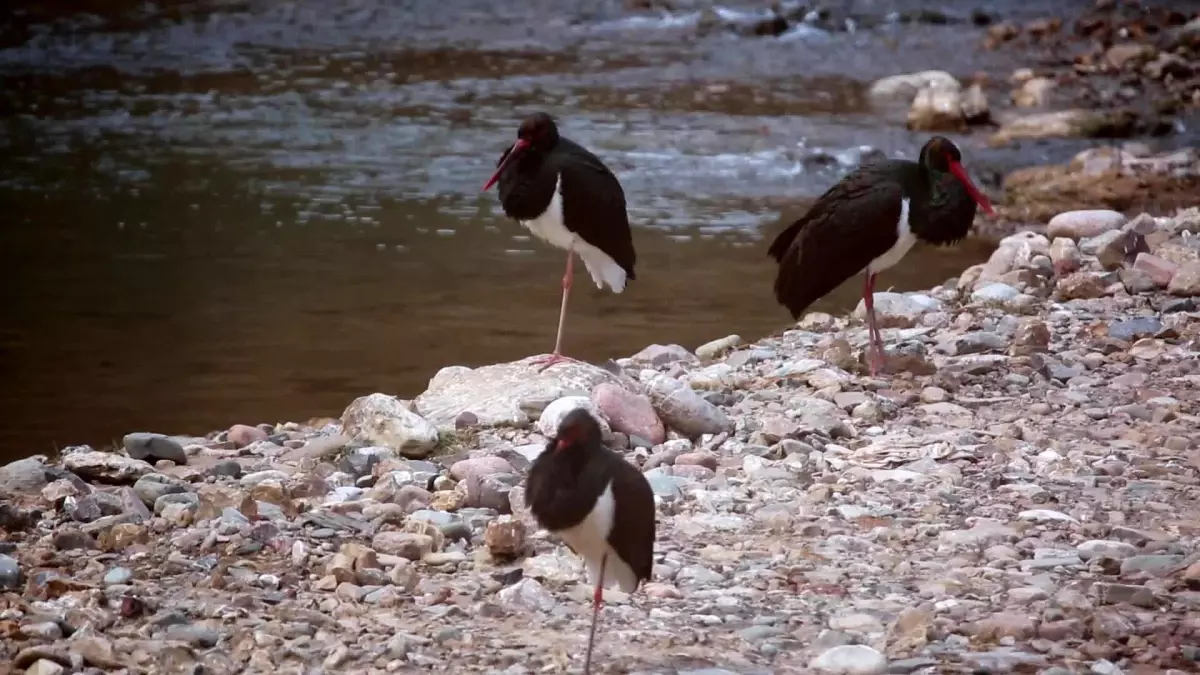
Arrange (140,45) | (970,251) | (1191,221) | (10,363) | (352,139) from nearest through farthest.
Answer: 1. (10,363)
2. (1191,221)
3. (970,251)
4. (352,139)
5. (140,45)

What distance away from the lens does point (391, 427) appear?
5930 mm

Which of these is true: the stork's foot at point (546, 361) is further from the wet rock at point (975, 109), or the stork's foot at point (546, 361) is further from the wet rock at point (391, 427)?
the wet rock at point (975, 109)

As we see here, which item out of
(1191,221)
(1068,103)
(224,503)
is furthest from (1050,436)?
(1068,103)

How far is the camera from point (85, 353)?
8797 mm

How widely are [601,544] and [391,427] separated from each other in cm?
207

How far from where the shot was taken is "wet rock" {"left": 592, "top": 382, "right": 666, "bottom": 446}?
19.7 feet

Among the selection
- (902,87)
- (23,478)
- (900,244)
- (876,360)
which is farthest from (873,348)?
(902,87)

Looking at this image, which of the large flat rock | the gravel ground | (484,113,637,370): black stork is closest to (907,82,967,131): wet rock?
the gravel ground

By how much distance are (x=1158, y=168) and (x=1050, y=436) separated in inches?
307

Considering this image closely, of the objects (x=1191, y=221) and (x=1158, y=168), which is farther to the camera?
(x=1158, y=168)

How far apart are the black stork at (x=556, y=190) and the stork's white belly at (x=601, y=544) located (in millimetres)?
2431

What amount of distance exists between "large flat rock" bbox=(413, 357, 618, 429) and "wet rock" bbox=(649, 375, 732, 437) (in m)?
0.32

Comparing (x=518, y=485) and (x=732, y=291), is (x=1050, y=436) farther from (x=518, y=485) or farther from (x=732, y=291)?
(x=732, y=291)

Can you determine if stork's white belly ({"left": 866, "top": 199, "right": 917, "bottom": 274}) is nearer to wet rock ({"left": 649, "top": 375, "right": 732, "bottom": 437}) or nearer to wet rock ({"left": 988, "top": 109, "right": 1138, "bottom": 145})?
wet rock ({"left": 649, "top": 375, "right": 732, "bottom": 437})
